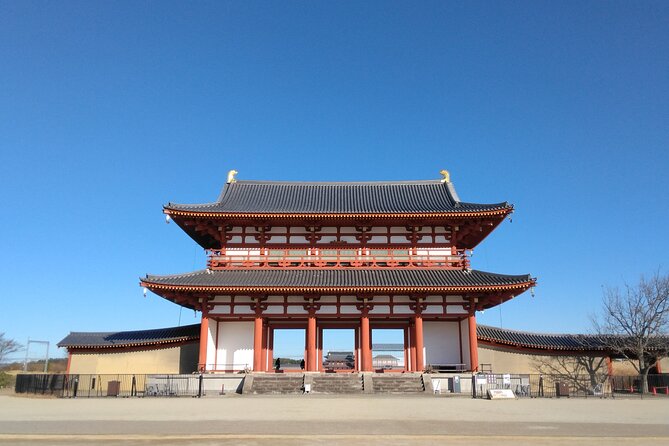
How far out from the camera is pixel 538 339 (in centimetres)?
3025

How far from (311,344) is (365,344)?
2932 millimetres

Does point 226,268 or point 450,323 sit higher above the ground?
point 226,268

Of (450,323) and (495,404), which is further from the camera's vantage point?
(450,323)

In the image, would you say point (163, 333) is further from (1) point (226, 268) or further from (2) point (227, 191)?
(2) point (227, 191)

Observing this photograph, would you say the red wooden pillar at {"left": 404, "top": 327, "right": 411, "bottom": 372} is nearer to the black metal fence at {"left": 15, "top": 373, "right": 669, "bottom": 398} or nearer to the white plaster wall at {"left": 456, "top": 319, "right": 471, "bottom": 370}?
the black metal fence at {"left": 15, "top": 373, "right": 669, "bottom": 398}

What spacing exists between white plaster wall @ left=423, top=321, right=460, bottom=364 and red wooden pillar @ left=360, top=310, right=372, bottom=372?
3300mm

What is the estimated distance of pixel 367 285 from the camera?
25.8m

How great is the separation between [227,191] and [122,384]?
1344 centimetres

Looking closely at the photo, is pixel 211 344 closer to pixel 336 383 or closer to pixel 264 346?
pixel 264 346

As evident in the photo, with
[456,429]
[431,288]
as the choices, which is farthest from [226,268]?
[456,429]

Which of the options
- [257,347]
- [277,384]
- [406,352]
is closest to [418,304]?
[406,352]

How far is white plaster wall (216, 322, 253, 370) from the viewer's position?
27.3 m

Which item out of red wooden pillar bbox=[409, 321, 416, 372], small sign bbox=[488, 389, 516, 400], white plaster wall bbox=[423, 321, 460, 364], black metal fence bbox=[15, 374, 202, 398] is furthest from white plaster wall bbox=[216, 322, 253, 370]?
small sign bbox=[488, 389, 516, 400]

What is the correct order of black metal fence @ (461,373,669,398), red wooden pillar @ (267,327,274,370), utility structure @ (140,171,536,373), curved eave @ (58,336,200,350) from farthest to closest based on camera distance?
curved eave @ (58,336,200,350)
red wooden pillar @ (267,327,274,370)
utility structure @ (140,171,536,373)
black metal fence @ (461,373,669,398)
